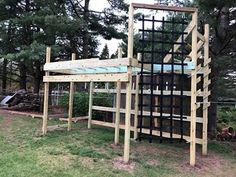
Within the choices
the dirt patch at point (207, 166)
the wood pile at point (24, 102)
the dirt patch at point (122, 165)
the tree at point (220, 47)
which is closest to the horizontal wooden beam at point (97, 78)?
the dirt patch at point (122, 165)

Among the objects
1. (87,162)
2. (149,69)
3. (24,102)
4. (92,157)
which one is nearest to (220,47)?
(149,69)

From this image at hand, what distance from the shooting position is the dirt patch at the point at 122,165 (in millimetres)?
4974

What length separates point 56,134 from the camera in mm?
7156

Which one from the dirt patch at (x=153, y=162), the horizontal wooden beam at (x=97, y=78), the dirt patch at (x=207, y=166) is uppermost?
the horizontal wooden beam at (x=97, y=78)

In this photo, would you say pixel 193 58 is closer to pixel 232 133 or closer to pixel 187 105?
pixel 187 105

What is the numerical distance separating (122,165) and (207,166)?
1651 mm

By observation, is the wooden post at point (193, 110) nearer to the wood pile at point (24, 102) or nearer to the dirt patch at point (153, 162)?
the dirt patch at point (153, 162)

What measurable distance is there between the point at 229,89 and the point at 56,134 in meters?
5.57

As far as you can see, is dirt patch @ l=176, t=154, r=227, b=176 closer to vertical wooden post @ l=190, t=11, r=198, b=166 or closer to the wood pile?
vertical wooden post @ l=190, t=11, r=198, b=166

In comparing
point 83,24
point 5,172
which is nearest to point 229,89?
point 83,24

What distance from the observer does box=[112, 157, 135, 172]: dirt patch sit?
16.3 ft

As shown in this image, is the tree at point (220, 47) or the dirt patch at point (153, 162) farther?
the tree at point (220, 47)

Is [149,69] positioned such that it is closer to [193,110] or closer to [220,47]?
[193,110]

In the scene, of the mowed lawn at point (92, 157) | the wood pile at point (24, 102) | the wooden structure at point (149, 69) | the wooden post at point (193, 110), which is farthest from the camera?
the wood pile at point (24, 102)
